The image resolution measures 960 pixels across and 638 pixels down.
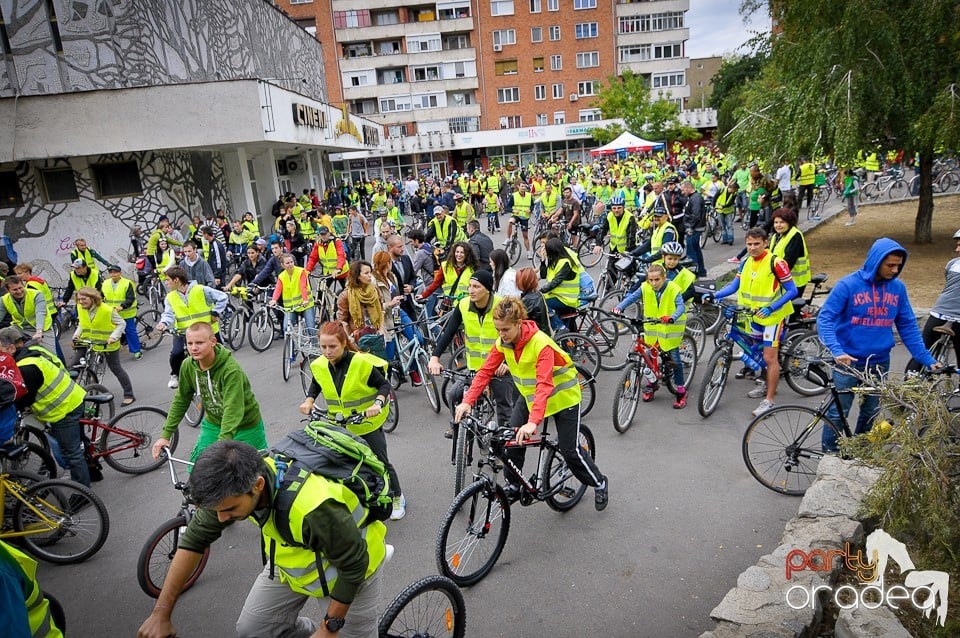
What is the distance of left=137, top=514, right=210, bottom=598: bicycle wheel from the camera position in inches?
171

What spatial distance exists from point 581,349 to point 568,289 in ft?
2.72

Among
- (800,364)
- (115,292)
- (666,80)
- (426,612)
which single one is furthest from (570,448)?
(666,80)

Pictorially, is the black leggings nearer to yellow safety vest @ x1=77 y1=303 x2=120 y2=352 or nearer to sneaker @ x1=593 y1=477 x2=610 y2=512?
sneaker @ x1=593 y1=477 x2=610 y2=512

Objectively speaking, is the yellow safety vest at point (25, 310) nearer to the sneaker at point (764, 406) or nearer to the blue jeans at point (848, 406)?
the sneaker at point (764, 406)

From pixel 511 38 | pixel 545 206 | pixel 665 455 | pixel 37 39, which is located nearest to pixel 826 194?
pixel 545 206

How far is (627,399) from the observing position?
259 inches

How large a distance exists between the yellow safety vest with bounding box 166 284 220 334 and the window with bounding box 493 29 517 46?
5158cm

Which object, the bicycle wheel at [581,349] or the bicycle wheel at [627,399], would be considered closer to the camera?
the bicycle wheel at [627,399]

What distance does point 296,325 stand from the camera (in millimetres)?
9562

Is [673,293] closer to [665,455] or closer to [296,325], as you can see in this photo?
[665,455]

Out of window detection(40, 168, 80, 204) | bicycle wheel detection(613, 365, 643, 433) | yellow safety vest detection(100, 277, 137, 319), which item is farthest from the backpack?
window detection(40, 168, 80, 204)

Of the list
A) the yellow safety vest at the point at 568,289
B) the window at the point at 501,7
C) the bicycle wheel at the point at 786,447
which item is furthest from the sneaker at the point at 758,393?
the window at the point at 501,7

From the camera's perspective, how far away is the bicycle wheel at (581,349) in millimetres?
7844

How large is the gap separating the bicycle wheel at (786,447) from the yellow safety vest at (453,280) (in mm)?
3988
